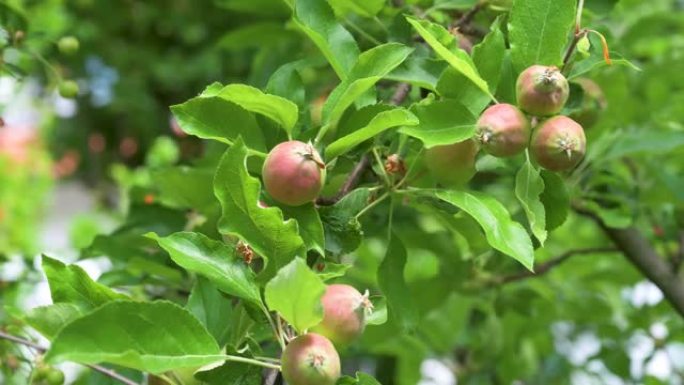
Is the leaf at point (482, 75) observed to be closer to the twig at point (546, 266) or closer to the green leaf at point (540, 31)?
the green leaf at point (540, 31)

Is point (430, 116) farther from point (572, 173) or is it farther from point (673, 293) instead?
point (673, 293)

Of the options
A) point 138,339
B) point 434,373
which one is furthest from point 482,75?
point 434,373

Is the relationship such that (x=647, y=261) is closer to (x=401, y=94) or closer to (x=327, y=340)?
(x=401, y=94)

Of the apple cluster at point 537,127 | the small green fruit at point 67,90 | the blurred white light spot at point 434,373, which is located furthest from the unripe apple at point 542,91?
the blurred white light spot at point 434,373

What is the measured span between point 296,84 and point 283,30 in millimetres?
351

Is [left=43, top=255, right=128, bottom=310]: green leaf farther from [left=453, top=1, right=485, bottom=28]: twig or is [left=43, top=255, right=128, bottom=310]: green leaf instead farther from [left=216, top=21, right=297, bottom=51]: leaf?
[left=216, top=21, right=297, bottom=51]: leaf

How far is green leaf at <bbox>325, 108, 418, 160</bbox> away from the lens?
61 centimetres

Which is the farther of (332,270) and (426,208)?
(426,208)

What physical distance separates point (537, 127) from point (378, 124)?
101 millimetres

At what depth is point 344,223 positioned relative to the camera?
2.16ft

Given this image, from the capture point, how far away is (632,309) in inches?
49.3

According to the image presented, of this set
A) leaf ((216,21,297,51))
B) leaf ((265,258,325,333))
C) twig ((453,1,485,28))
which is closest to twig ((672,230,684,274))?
twig ((453,1,485,28))

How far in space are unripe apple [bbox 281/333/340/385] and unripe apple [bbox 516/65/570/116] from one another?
0.20m

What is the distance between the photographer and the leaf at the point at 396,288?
717 millimetres
